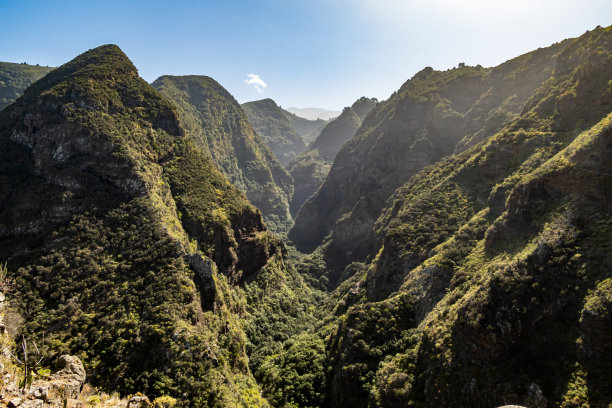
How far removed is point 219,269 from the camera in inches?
3095

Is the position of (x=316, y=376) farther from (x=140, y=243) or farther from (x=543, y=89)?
(x=543, y=89)

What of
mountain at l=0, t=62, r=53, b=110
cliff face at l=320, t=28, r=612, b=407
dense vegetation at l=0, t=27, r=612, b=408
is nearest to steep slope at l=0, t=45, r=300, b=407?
dense vegetation at l=0, t=27, r=612, b=408

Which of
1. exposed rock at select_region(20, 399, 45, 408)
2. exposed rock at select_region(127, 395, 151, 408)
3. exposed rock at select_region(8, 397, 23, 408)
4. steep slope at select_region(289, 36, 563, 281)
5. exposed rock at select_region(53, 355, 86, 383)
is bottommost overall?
exposed rock at select_region(127, 395, 151, 408)

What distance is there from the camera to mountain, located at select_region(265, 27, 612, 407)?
103ft

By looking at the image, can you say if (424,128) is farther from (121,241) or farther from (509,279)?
(121,241)

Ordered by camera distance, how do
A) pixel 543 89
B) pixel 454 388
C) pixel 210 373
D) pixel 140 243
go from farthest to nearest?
pixel 543 89, pixel 140 243, pixel 210 373, pixel 454 388

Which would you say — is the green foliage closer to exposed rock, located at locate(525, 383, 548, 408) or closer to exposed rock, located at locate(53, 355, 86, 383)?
exposed rock, located at locate(53, 355, 86, 383)

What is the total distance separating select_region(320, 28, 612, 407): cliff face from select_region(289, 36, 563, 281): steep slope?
39778 mm

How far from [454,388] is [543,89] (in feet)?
278

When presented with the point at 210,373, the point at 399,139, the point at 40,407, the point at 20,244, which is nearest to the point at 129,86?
the point at 20,244

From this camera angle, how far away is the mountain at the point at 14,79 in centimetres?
16062

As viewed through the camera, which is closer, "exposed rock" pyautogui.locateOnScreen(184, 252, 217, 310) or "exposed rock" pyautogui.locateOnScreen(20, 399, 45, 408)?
"exposed rock" pyautogui.locateOnScreen(20, 399, 45, 408)

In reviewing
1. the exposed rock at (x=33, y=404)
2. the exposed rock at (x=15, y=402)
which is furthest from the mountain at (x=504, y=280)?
the exposed rock at (x=15, y=402)

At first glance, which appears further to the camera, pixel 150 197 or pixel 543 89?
pixel 543 89
